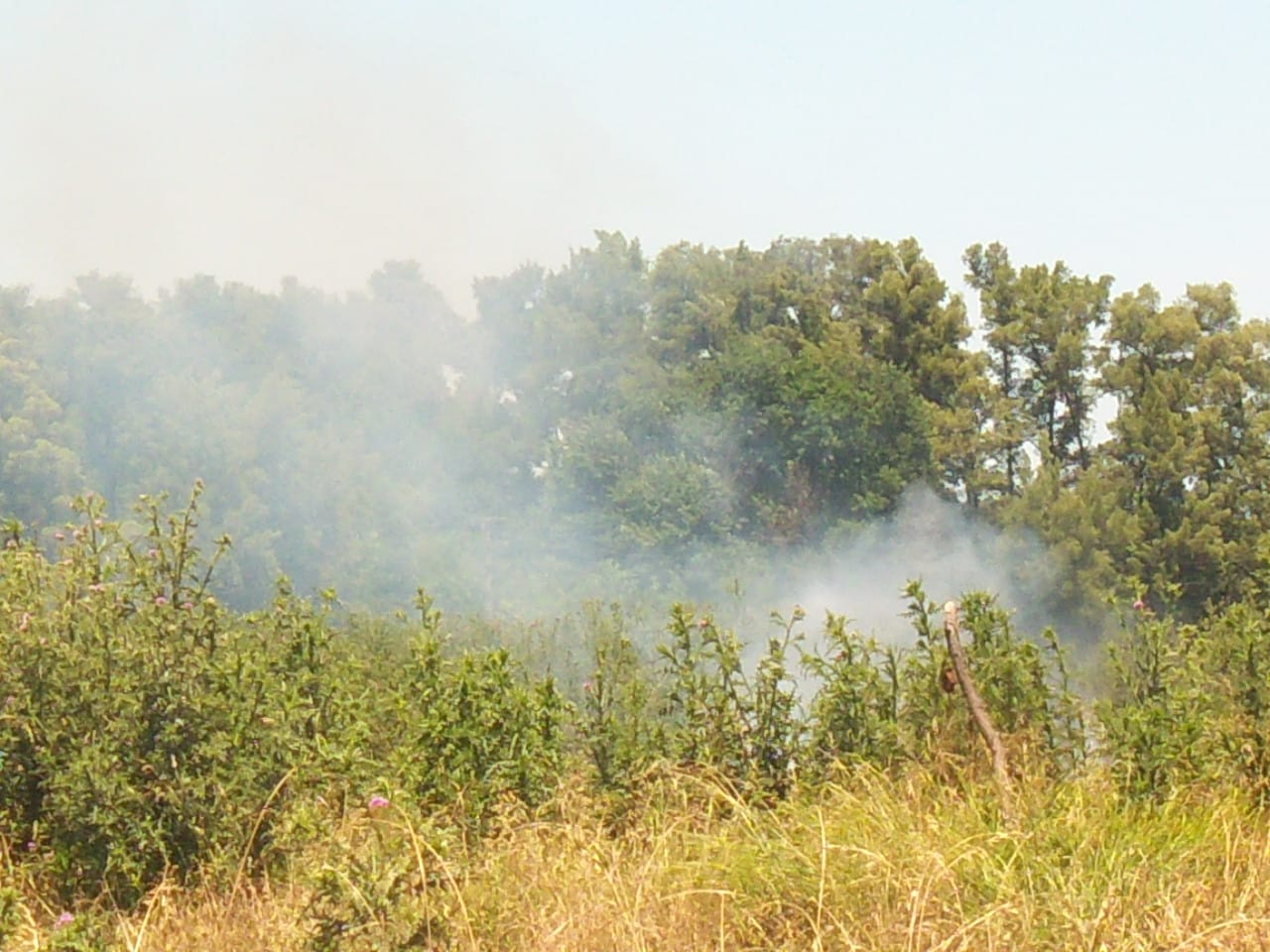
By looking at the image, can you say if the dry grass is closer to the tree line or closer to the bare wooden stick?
the bare wooden stick

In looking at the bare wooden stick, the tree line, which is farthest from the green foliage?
the tree line

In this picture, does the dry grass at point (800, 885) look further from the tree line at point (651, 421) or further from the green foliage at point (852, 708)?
the tree line at point (651, 421)

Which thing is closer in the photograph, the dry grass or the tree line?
the dry grass

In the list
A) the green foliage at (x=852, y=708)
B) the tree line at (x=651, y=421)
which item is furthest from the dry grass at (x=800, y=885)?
the tree line at (x=651, y=421)

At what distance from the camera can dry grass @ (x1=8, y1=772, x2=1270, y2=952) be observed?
404 centimetres

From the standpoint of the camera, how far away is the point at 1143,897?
4.14 meters

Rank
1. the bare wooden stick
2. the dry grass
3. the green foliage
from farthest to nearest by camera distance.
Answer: the green foliage < the bare wooden stick < the dry grass

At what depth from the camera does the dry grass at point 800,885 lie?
13.3 feet

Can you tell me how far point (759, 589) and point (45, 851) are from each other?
19977 mm

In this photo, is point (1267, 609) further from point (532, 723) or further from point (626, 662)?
point (532, 723)

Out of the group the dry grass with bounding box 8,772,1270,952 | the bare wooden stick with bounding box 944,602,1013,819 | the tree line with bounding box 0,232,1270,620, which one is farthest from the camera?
the tree line with bounding box 0,232,1270,620

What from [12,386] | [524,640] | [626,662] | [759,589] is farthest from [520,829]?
[12,386]

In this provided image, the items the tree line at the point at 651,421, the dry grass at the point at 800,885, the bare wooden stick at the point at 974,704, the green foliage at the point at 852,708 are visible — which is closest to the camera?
the dry grass at the point at 800,885

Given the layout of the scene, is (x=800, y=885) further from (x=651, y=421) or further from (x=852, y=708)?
(x=651, y=421)
